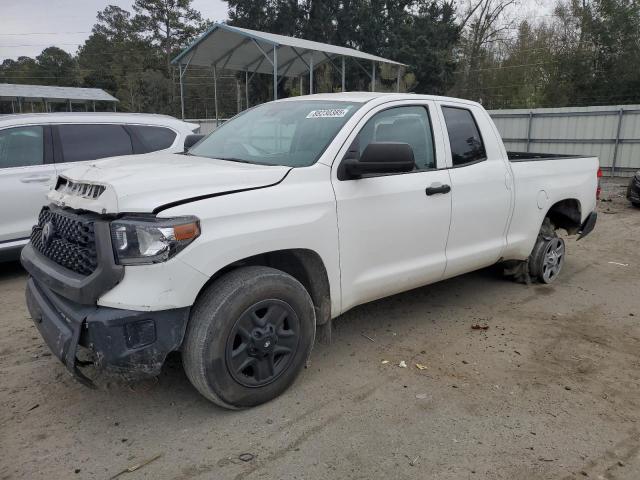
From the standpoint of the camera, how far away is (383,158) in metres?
3.18

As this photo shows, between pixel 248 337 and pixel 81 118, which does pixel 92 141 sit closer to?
pixel 81 118

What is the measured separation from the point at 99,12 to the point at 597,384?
208 feet

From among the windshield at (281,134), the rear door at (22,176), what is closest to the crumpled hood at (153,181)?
the windshield at (281,134)

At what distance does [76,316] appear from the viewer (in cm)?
257

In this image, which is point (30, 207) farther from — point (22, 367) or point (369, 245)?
point (369, 245)

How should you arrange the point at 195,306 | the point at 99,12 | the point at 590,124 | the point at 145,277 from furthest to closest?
1. the point at 99,12
2. the point at 590,124
3. the point at 195,306
4. the point at 145,277

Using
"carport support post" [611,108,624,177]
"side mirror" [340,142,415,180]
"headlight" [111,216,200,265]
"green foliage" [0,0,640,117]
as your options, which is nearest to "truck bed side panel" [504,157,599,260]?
"side mirror" [340,142,415,180]

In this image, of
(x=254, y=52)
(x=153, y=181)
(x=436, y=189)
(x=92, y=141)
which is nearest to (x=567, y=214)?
(x=436, y=189)

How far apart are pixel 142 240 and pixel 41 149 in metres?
4.13

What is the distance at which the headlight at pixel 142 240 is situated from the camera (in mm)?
2518

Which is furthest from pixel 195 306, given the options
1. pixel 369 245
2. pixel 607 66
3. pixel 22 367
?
pixel 607 66

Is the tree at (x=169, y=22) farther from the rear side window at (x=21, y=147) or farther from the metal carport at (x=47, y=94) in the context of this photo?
the rear side window at (x=21, y=147)

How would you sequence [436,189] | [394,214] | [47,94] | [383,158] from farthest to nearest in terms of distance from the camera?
[47,94]
[436,189]
[394,214]
[383,158]

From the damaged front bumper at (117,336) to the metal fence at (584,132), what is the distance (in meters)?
16.6
